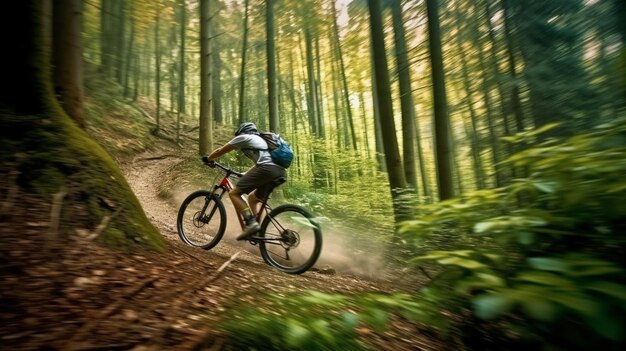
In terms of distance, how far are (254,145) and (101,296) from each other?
3.05m

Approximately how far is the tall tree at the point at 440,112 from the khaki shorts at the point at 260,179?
11.3 ft

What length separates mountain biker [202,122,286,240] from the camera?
183 inches

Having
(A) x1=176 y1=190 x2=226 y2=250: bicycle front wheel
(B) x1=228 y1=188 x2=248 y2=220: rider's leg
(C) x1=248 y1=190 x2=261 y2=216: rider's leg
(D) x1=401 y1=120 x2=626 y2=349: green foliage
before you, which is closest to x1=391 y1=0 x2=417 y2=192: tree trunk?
(C) x1=248 y1=190 x2=261 y2=216: rider's leg

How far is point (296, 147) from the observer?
14.8 m

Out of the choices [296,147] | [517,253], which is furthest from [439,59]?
[296,147]

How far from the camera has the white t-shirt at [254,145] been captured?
182 inches

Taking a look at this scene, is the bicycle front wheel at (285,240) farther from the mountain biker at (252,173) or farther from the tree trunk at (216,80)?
the tree trunk at (216,80)

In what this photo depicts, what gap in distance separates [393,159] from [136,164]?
8801mm

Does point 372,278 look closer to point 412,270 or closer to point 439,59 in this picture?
point 412,270

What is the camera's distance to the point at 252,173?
4.76m

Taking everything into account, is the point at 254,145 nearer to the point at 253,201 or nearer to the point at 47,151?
the point at 253,201

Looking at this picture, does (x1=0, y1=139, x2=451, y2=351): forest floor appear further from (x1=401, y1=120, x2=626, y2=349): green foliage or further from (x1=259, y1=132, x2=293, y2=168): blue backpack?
(x1=259, y1=132, x2=293, y2=168): blue backpack

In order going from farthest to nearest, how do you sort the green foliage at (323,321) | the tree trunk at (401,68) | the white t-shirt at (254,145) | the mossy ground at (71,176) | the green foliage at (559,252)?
the tree trunk at (401,68) → the white t-shirt at (254,145) → the mossy ground at (71,176) → the green foliage at (323,321) → the green foliage at (559,252)

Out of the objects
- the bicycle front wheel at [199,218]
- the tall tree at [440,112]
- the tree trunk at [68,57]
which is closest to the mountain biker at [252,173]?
the bicycle front wheel at [199,218]
